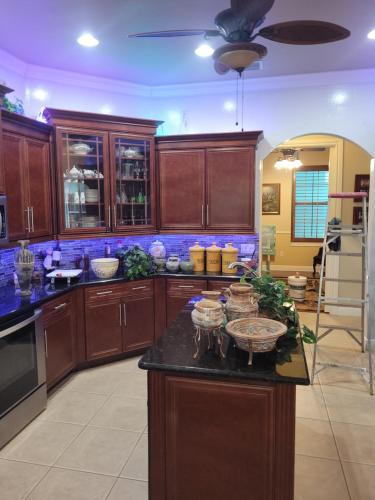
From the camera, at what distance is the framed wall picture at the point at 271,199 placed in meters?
8.98

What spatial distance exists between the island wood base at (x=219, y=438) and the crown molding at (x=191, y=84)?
3.53 metres

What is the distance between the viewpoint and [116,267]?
4.16 metres

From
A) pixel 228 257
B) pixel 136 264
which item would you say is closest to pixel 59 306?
pixel 136 264

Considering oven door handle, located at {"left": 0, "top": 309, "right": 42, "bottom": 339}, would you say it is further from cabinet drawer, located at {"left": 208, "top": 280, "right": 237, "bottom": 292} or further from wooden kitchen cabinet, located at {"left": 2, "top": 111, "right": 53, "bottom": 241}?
cabinet drawer, located at {"left": 208, "top": 280, "right": 237, "bottom": 292}

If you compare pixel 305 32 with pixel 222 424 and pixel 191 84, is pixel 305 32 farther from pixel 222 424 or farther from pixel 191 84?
pixel 191 84

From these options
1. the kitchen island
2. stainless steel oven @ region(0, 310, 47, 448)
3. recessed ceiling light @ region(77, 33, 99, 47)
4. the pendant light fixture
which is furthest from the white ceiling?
the pendant light fixture

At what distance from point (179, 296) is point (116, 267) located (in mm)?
773

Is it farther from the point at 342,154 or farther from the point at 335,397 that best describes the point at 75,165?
the point at 342,154

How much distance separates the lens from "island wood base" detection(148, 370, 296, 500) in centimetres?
179

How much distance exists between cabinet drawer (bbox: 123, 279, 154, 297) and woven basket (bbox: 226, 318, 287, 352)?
2262mm

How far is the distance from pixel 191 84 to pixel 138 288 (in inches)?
97.5

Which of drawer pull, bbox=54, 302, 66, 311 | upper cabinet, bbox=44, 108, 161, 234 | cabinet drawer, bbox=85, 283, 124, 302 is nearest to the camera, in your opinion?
drawer pull, bbox=54, 302, 66, 311

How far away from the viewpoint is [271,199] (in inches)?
355

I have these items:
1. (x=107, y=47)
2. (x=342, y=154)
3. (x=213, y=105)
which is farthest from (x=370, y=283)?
(x=107, y=47)
